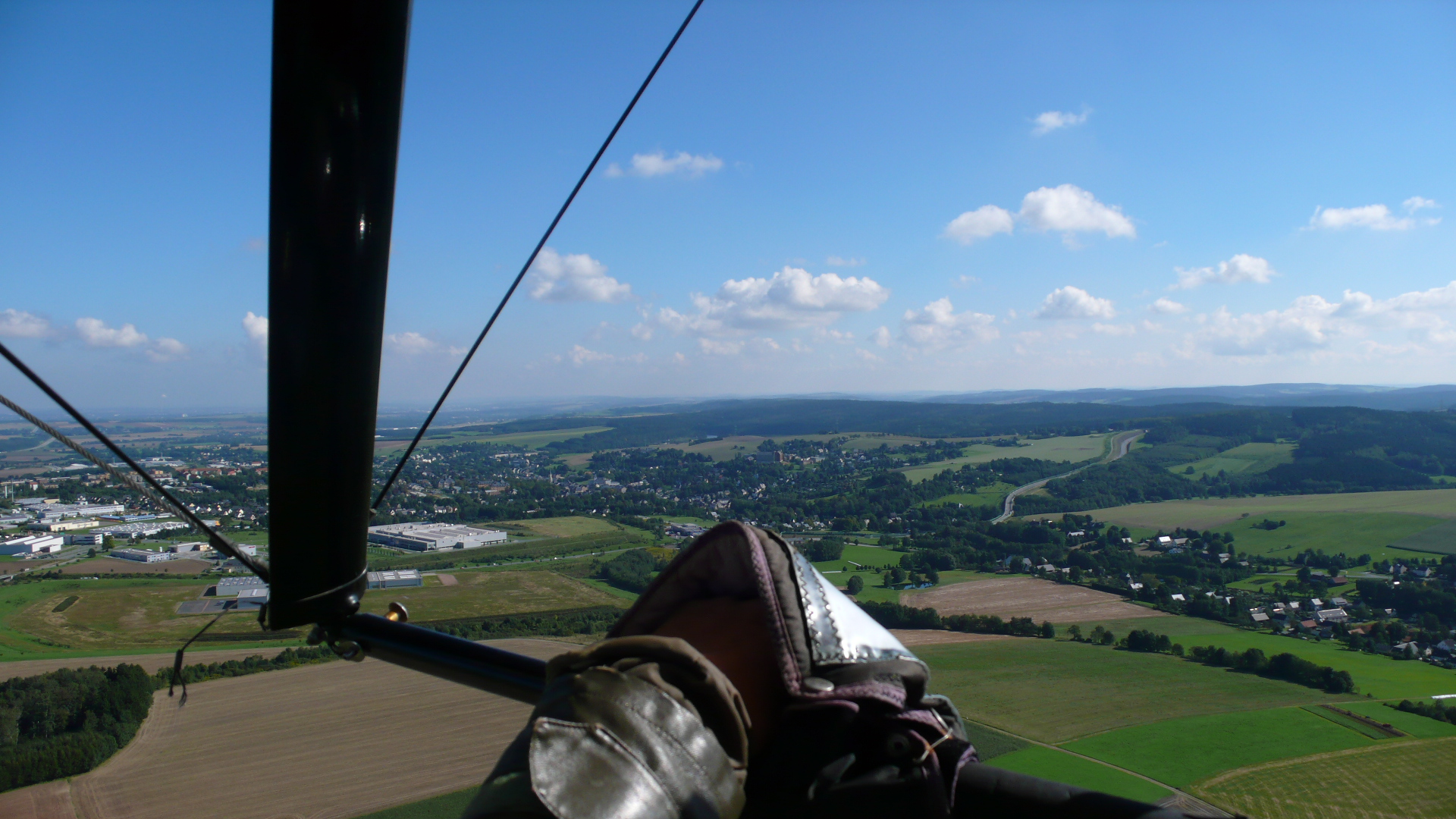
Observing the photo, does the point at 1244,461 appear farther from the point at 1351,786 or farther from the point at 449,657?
the point at 449,657

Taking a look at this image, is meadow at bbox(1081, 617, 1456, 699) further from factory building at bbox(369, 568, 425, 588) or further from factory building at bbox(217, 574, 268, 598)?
factory building at bbox(217, 574, 268, 598)

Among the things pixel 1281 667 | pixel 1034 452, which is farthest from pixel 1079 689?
pixel 1034 452

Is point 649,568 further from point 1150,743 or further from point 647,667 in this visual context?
point 647,667

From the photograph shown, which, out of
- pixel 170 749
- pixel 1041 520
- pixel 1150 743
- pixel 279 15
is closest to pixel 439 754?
pixel 170 749

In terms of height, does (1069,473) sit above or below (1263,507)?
above

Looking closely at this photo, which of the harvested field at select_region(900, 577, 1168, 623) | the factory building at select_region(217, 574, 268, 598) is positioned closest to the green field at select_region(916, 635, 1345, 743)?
the harvested field at select_region(900, 577, 1168, 623)

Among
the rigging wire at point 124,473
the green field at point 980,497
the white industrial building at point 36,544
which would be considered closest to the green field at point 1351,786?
the rigging wire at point 124,473
